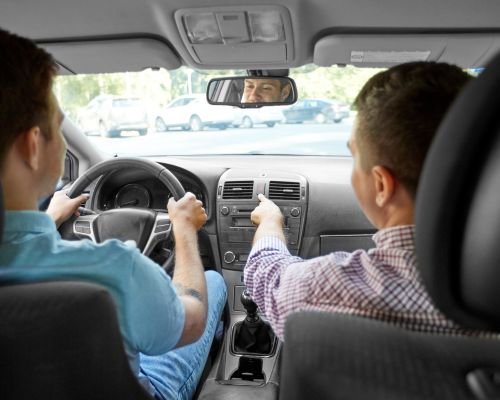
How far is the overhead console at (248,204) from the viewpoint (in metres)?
3.09

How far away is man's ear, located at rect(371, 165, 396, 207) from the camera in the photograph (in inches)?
47.8

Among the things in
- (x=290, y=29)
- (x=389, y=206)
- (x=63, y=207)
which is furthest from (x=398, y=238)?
(x=63, y=207)

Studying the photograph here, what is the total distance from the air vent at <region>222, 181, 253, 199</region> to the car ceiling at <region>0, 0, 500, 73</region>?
2.54 feet

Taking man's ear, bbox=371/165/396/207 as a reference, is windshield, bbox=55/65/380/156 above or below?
below

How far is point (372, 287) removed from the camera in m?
1.14

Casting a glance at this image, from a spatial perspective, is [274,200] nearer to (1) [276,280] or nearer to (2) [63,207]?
(2) [63,207]

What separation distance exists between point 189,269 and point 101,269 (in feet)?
1.70

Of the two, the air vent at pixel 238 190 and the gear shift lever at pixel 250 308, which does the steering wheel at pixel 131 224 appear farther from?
the air vent at pixel 238 190

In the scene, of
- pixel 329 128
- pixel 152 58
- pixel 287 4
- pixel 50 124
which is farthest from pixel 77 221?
pixel 329 128

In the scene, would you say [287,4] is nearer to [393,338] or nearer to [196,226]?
[196,226]

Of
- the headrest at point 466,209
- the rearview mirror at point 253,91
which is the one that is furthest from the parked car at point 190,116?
the headrest at point 466,209

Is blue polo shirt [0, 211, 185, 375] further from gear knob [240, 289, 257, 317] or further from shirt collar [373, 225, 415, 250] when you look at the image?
gear knob [240, 289, 257, 317]

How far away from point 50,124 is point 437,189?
36.5 inches

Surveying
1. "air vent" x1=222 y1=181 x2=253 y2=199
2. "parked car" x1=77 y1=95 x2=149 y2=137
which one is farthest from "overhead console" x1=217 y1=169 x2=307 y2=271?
"parked car" x1=77 y1=95 x2=149 y2=137
